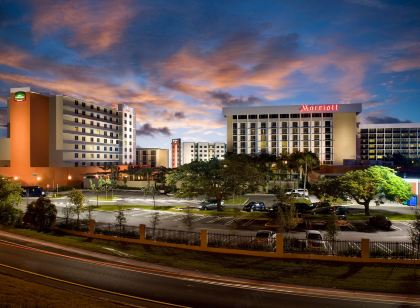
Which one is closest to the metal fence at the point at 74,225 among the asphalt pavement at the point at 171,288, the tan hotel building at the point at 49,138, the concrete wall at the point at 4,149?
the asphalt pavement at the point at 171,288

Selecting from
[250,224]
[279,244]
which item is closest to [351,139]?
[250,224]

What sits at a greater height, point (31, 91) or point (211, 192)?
point (31, 91)

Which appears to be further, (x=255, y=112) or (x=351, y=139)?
(x=255, y=112)

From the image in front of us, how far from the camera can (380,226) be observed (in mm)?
40719

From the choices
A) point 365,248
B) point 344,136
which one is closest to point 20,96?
point 365,248

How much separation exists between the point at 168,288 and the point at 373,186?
3682 centimetres

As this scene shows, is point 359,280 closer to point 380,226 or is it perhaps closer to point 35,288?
point 35,288

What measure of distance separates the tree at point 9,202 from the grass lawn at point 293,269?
49.7ft

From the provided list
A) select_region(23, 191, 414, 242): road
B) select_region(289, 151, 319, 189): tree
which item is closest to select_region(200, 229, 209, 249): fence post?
select_region(23, 191, 414, 242): road

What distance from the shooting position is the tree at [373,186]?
47.1m

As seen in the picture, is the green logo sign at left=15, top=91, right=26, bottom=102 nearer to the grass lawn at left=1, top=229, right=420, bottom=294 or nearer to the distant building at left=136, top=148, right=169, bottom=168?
the grass lawn at left=1, top=229, right=420, bottom=294

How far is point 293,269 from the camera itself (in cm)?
2450

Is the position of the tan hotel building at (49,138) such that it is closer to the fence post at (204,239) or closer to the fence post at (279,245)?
the fence post at (204,239)

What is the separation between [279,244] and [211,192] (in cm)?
2696
